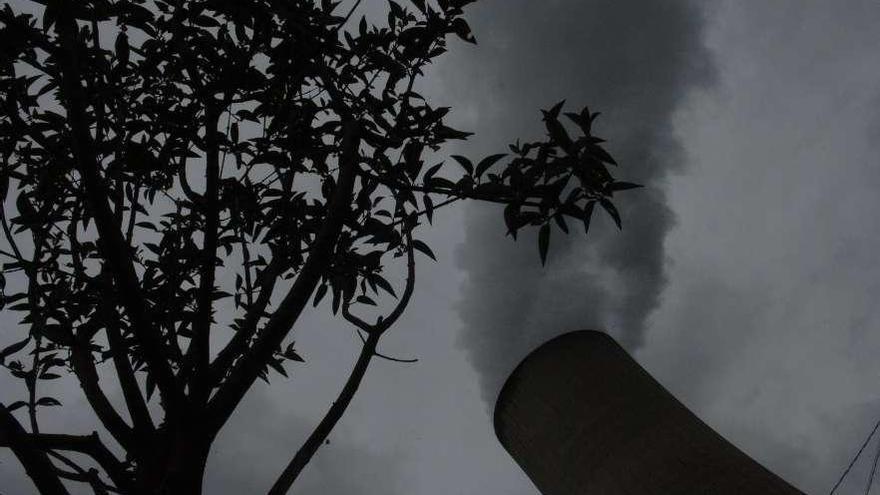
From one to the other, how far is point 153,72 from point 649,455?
21.6 feet

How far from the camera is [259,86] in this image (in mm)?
2502

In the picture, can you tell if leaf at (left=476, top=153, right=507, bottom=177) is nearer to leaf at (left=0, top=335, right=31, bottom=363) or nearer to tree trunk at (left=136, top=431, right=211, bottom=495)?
tree trunk at (left=136, top=431, right=211, bottom=495)

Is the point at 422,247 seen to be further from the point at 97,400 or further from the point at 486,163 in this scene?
the point at 97,400

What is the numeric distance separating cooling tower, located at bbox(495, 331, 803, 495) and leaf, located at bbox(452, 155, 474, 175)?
606 cm

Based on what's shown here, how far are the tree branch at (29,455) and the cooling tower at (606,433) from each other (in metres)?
6.64

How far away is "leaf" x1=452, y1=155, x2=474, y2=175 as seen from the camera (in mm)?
1936

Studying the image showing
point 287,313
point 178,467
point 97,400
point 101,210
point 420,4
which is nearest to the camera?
point 101,210

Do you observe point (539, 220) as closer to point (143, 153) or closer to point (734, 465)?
point (143, 153)

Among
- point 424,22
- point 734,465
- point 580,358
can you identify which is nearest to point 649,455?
point 734,465

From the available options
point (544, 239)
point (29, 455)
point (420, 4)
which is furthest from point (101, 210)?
point (420, 4)

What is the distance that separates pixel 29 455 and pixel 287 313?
0.72m

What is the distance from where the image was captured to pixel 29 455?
1.46m

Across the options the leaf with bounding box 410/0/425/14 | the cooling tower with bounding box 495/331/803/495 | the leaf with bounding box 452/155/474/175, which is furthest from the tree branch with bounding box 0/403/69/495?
the cooling tower with bounding box 495/331/803/495

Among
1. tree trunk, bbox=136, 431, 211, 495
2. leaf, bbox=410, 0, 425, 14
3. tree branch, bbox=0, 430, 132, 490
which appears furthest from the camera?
leaf, bbox=410, 0, 425, 14
